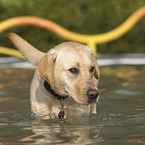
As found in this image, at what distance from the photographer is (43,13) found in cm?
2311

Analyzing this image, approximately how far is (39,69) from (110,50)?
60.0ft

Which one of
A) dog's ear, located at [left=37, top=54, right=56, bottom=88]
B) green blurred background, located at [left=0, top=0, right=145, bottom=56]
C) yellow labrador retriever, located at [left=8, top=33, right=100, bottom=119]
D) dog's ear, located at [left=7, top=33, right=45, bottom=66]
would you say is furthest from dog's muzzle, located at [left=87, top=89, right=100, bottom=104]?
green blurred background, located at [left=0, top=0, right=145, bottom=56]

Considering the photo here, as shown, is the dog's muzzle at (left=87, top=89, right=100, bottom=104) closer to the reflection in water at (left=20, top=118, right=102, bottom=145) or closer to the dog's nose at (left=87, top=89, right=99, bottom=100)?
the dog's nose at (left=87, top=89, right=99, bottom=100)

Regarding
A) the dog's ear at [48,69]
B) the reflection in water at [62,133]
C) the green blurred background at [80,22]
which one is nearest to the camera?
A: the reflection in water at [62,133]

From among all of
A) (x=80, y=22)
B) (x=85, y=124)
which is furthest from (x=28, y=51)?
(x=80, y=22)

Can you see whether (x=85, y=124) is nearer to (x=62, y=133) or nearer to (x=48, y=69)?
(x=62, y=133)

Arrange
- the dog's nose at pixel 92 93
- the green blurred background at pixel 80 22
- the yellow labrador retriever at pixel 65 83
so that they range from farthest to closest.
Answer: the green blurred background at pixel 80 22 → the yellow labrador retriever at pixel 65 83 → the dog's nose at pixel 92 93

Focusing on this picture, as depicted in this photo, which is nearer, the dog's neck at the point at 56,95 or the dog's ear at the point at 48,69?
the dog's ear at the point at 48,69

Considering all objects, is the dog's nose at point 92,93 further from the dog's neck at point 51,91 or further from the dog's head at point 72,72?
the dog's neck at point 51,91

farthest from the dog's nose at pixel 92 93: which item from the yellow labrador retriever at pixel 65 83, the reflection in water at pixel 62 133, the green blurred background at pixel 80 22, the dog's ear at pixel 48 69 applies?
the green blurred background at pixel 80 22

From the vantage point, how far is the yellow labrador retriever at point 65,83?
5.31 meters

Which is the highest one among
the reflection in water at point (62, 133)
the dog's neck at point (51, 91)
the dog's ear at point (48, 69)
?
the dog's ear at point (48, 69)

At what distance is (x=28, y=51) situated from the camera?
679 centimetres

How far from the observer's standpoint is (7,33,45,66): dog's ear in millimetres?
6633
